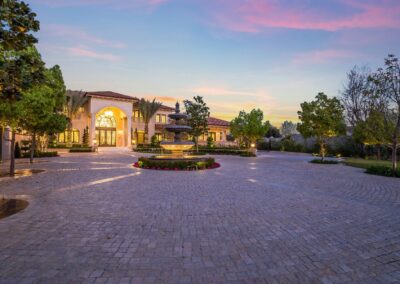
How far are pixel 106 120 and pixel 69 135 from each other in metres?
7.28

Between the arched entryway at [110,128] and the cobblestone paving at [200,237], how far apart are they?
33.0m

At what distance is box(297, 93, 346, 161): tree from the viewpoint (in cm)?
2105

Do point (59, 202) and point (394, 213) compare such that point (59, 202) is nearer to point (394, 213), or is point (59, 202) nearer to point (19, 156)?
point (394, 213)

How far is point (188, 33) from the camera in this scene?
19.8 metres

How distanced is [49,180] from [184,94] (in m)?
35.1

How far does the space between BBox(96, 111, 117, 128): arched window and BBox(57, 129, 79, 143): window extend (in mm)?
3970

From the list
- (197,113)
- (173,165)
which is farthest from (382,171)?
(197,113)

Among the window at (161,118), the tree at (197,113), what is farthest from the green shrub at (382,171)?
the window at (161,118)

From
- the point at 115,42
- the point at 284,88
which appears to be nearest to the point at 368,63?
the point at 284,88

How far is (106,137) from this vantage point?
41.4 meters

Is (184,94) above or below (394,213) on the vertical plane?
above

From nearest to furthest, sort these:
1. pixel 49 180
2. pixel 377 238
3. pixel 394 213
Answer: pixel 377 238
pixel 394 213
pixel 49 180

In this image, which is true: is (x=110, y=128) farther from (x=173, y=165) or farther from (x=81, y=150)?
(x=173, y=165)

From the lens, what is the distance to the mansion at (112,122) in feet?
119
